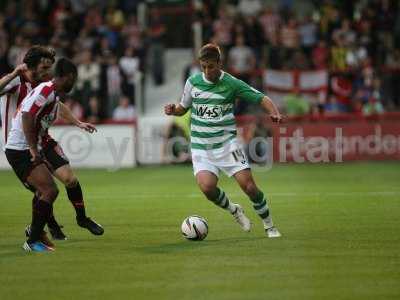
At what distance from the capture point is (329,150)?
24344 millimetres

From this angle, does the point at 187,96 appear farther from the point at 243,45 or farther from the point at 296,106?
the point at 243,45

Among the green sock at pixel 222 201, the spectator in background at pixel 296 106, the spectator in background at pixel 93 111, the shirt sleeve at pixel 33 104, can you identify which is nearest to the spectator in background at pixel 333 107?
the spectator in background at pixel 296 106

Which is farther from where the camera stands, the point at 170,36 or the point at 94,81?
the point at 170,36

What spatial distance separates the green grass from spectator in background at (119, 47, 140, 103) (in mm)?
8015

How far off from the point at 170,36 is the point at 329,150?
726cm

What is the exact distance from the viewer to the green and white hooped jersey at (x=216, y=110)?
11711 millimetres

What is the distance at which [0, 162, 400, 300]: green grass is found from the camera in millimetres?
8289

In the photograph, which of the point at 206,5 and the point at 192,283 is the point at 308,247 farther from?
the point at 206,5

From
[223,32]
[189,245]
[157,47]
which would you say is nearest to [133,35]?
[157,47]

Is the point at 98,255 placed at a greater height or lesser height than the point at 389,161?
greater

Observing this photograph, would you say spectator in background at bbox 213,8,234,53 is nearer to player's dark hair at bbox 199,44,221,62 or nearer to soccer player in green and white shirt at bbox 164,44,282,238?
soccer player in green and white shirt at bbox 164,44,282,238

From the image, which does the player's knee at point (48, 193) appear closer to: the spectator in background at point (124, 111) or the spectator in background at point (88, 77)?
the spectator in background at point (124, 111)

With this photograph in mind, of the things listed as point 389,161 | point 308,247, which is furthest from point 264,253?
point 389,161

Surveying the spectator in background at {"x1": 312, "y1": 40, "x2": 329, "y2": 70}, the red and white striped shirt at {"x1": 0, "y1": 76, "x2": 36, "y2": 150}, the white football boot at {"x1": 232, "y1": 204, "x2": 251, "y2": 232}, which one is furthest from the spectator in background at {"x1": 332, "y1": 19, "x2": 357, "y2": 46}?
the red and white striped shirt at {"x1": 0, "y1": 76, "x2": 36, "y2": 150}
